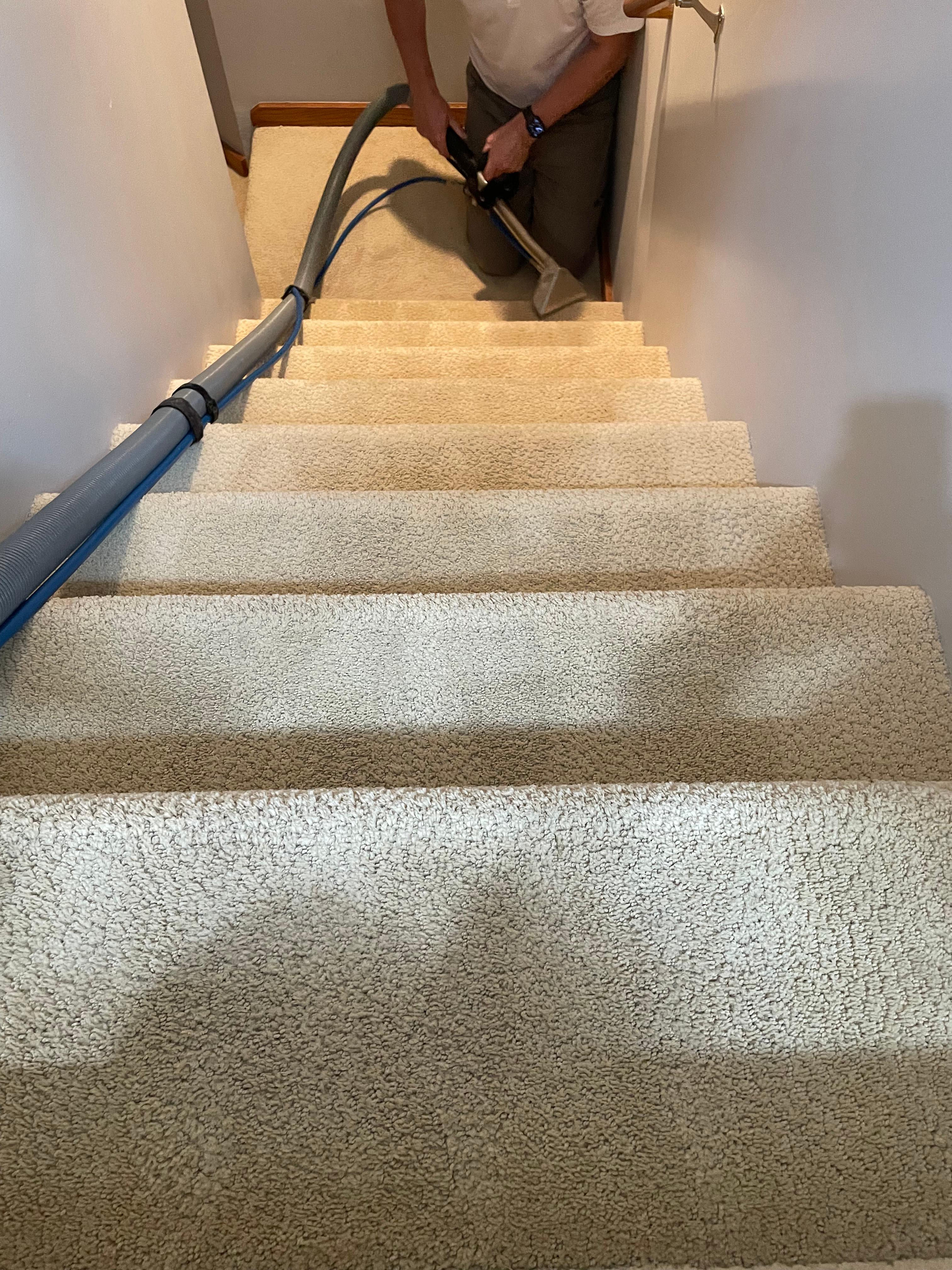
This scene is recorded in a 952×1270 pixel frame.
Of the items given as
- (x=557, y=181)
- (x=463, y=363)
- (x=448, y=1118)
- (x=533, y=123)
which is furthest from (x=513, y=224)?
(x=448, y=1118)

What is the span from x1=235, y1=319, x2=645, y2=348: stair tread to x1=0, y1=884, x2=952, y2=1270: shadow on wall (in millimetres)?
2062

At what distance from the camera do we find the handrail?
839 mm

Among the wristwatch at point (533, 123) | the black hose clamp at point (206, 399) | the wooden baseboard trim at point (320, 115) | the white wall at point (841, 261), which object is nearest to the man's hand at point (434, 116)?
the wristwatch at point (533, 123)

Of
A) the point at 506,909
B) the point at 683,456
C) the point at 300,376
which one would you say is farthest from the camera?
the point at 300,376

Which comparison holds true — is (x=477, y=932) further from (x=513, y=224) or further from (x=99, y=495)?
(x=513, y=224)

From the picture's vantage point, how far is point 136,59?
60.8 inches

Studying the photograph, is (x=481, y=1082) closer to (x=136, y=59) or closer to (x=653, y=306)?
(x=136, y=59)

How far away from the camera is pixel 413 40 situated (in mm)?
2568

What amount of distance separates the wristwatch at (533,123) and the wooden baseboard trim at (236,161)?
5.43 ft

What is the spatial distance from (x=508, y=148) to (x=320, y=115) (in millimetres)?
1472

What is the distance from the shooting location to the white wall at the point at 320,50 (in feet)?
10.3

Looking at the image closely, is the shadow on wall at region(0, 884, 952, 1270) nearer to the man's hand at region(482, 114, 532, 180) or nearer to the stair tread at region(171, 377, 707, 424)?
the stair tread at region(171, 377, 707, 424)

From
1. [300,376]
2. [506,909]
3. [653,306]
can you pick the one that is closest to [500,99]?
[653,306]

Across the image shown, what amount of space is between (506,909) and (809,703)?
43 centimetres
